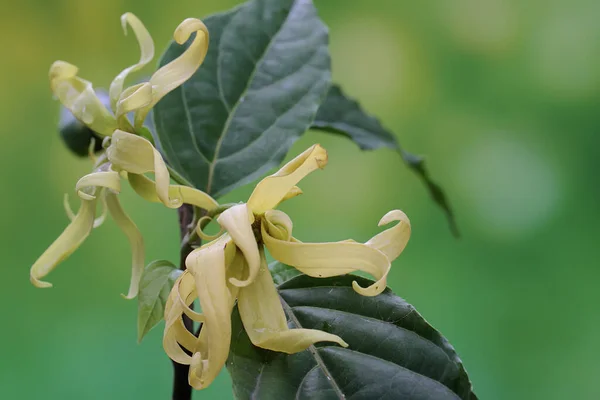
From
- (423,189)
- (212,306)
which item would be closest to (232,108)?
(212,306)

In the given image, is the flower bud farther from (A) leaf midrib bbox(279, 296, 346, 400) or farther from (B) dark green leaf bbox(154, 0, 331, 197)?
(A) leaf midrib bbox(279, 296, 346, 400)

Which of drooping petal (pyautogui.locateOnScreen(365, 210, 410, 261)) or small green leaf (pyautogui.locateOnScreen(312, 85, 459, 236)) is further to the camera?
small green leaf (pyautogui.locateOnScreen(312, 85, 459, 236))

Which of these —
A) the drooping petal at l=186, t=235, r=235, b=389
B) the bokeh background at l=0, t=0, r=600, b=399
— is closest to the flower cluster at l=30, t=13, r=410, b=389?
the drooping petal at l=186, t=235, r=235, b=389

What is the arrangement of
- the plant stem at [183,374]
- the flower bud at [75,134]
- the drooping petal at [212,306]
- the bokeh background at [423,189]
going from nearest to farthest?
1. the drooping petal at [212,306]
2. the plant stem at [183,374]
3. the flower bud at [75,134]
4. the bokeh background at [423,189]

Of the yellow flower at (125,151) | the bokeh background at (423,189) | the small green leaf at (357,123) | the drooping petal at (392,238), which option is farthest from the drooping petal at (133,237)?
the bokeh background at (423,189)

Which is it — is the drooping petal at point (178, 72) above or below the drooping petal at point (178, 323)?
above

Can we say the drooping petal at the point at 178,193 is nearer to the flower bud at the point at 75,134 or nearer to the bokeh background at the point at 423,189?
the flower bud at the point at 75,134

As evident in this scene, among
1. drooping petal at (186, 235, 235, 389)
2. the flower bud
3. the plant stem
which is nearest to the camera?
drooping petal at (186, 235, 235, 389)
